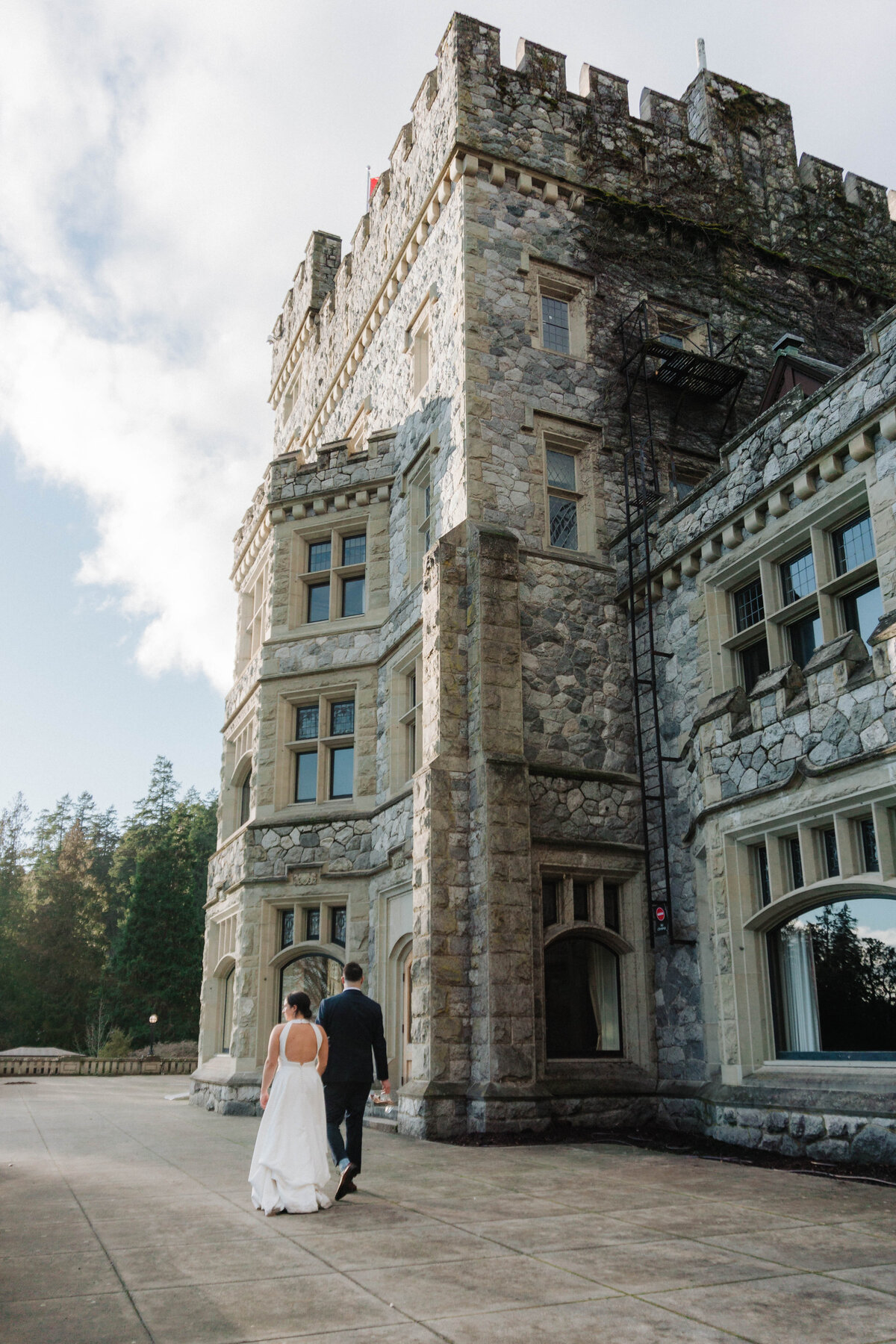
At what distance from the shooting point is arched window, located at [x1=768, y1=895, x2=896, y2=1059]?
9.05 metres

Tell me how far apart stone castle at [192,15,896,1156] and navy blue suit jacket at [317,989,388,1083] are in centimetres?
344

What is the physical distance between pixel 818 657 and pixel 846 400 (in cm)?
Result: 267

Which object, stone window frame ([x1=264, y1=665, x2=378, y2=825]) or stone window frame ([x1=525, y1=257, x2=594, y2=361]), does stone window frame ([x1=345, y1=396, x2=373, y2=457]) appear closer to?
stone window frame ([x1=525, y1=257, x2=594, y2=361])

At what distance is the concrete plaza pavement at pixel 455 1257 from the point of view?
12.9 ft

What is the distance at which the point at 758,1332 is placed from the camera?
3.83 m

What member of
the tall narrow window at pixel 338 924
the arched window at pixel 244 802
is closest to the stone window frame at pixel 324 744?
the tall narrow window at pixel 338 924

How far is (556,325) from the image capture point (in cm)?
1589

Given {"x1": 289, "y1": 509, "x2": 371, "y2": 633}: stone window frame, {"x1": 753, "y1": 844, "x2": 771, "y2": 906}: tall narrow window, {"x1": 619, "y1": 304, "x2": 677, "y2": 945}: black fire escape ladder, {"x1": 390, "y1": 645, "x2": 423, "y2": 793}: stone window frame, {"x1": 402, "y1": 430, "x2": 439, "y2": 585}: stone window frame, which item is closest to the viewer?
{"x1": 753, "y1": 844, "x2": 771, "y2": 906}: tall narrow window

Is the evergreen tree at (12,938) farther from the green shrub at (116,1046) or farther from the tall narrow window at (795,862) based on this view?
the tall narrow window at (795,862)

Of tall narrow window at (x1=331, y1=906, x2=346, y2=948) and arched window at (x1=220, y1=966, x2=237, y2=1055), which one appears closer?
tall narrow window at (x1=331, y1=906, x2=346, y2=948)

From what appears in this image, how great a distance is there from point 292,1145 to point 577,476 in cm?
1066

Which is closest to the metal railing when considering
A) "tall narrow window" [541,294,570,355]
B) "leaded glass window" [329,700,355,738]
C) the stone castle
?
the stone castle

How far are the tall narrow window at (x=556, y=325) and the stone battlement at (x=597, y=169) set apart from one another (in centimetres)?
169

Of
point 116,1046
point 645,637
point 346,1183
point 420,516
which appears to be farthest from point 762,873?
point 116,1046
